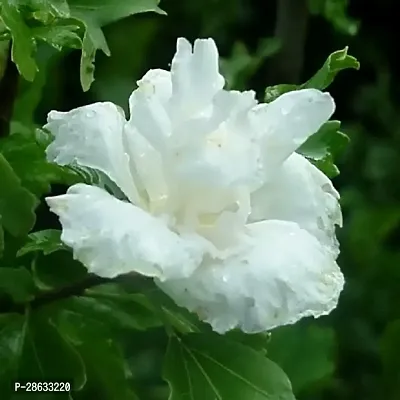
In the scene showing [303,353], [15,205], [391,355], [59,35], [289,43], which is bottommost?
[391,355]

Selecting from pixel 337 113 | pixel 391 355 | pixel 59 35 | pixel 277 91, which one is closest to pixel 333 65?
pixel 277 91

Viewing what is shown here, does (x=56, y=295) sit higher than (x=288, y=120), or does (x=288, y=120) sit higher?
(x=288, y=120)

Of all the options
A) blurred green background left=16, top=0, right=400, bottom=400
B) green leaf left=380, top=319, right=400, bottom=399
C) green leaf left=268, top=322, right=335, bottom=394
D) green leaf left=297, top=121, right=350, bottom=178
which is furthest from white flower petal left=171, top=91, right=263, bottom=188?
green leaf left=380, top=319, right=400, bottom=399

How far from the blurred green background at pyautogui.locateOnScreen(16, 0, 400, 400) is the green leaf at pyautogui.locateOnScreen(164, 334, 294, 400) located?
0.89 ft

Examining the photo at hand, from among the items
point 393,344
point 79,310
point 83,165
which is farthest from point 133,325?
point 393,344

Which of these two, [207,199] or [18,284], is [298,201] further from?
[18,284]

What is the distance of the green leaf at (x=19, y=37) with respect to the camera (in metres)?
0.42

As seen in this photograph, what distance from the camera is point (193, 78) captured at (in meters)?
0.40

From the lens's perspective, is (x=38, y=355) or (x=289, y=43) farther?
(x=289, y=43)

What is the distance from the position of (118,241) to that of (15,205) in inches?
6.5

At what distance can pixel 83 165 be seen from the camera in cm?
41

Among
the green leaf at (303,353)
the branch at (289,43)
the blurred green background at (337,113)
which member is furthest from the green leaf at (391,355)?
the branch at (289,43)

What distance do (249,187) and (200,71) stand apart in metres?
0.06

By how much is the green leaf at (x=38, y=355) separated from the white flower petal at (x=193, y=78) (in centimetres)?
17
